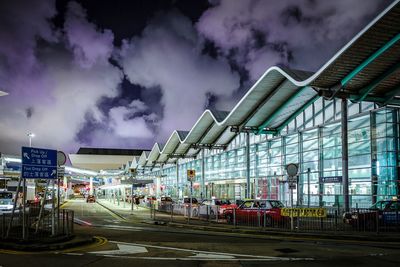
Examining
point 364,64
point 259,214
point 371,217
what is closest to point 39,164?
point 259,214

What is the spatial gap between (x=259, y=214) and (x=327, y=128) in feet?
50.4

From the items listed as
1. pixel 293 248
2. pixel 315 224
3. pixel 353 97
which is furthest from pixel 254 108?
pixel 293 248

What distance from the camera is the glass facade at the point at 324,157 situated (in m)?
30.7

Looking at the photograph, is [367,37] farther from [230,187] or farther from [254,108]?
[230,187]

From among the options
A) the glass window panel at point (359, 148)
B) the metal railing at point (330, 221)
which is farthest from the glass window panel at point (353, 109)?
the metal railing at point (330, 221)

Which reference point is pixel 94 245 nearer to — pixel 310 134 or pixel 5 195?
pixel 310 134

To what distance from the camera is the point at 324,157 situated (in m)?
36.4

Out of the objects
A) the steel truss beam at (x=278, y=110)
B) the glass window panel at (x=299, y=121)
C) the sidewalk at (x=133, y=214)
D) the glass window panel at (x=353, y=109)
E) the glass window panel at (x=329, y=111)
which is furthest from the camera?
the glass window panel at (x=299, y=121)

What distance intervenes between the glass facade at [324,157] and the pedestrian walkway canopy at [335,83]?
1430 millimetres

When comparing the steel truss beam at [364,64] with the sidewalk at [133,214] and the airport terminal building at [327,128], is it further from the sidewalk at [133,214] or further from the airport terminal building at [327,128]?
the sidewalk at [133,214]

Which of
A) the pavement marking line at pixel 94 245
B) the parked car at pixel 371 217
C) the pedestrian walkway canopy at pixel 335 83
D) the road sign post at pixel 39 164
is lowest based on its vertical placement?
the pavement marking line at pixel 94 245

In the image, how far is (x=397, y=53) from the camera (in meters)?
25.6

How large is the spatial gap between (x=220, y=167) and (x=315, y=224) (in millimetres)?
35226

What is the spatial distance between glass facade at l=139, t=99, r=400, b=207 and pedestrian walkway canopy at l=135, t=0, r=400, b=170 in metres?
1.43
